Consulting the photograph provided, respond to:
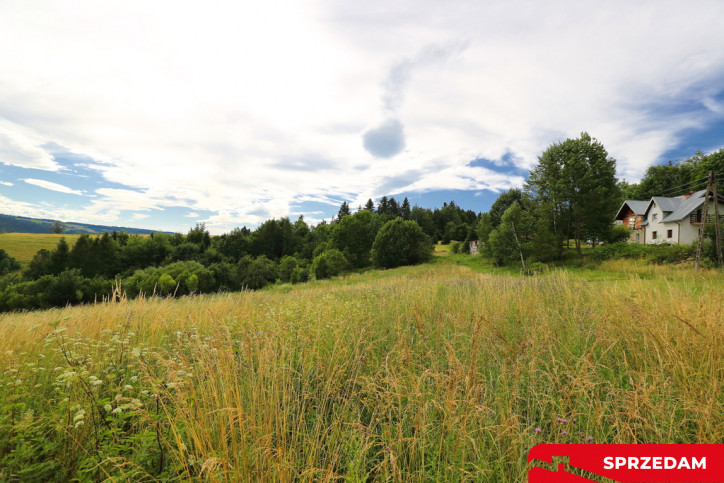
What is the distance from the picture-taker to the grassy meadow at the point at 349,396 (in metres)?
2.02

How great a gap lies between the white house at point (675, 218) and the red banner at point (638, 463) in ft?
142

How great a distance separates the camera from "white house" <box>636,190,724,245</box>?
33.9 metres

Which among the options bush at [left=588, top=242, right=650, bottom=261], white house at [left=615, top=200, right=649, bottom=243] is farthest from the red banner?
white house at [left=615, top=200, right=649, bottom=243]

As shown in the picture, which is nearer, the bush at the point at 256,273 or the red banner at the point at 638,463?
the red banner at the point at 638,463

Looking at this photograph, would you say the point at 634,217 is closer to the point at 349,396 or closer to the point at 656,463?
the point at 656,463

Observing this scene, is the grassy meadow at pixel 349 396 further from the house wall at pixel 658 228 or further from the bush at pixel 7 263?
the bush at pixel 7 263

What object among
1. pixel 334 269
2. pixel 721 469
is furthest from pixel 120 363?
pixel 334 269

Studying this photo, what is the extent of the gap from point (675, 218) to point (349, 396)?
51187 millimetres

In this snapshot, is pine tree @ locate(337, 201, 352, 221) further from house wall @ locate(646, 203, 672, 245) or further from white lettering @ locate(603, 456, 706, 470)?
white lettering @ locate(603, 456, 706, 470)

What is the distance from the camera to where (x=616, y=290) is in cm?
688

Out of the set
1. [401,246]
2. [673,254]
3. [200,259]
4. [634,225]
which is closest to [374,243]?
[401,246]

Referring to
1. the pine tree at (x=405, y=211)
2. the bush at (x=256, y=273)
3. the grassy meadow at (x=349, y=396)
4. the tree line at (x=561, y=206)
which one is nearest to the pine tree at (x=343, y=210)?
the pine tree at (x=405, y=211)

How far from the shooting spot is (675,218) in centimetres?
3528

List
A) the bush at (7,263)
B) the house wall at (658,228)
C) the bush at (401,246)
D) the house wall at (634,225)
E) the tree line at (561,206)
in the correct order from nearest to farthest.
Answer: the tree line at (561,206) < the house wall at (658,228) < the house wall at (634,225) < the bush at (401,246) < the bush at (7,263)
